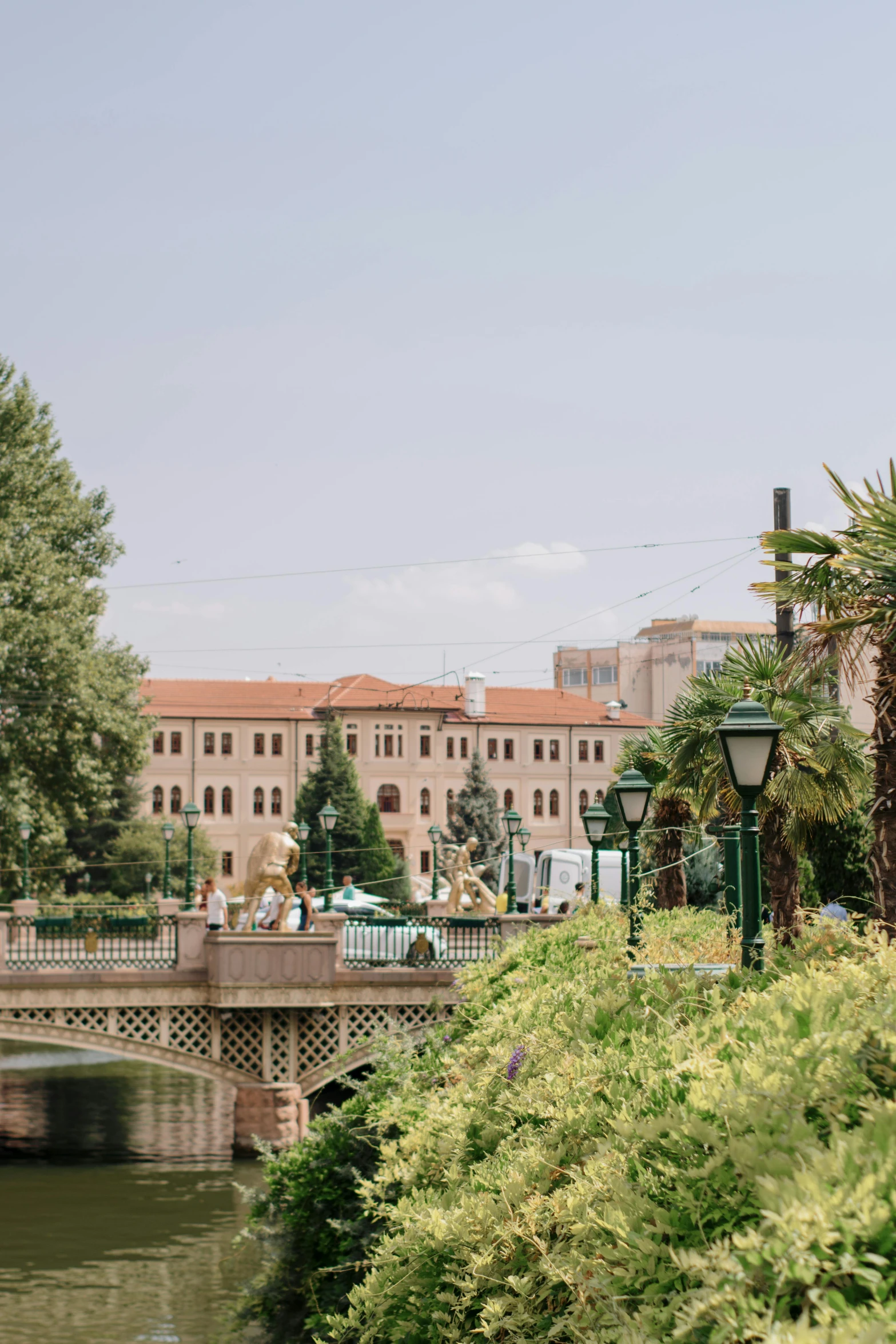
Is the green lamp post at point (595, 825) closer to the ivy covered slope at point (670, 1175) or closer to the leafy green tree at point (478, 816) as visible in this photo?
the ivy covered slope at point (670, 1175)

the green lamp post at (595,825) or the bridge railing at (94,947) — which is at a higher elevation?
the green lamp post at (595,825)

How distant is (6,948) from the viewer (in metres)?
29.8

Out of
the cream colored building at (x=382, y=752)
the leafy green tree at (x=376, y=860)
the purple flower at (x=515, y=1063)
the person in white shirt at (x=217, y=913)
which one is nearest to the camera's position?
the purple flower at (x=515, y=1063)

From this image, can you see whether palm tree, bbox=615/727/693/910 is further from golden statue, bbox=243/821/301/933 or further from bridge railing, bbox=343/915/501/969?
golden statue, bbox=243/821/301/933

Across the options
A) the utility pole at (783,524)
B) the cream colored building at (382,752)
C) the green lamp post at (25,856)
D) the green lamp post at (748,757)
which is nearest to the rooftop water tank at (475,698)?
the cream colored building at (382,752)

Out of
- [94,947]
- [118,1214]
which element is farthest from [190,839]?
[118,1214]

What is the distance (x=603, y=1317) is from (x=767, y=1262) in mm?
744

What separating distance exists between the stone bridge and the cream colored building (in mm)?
55348

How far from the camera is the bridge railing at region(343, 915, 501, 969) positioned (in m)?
32.2

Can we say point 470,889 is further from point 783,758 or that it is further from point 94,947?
point 783,758

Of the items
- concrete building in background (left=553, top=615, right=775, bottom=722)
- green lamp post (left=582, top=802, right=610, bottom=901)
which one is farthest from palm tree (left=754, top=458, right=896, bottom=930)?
concrete building in background (left=553, top=615, right=775, bottom=722)

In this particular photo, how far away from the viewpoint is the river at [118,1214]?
69.8ft

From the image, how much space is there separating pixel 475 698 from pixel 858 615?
82.8m

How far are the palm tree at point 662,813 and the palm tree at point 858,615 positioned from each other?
33.3 ft
